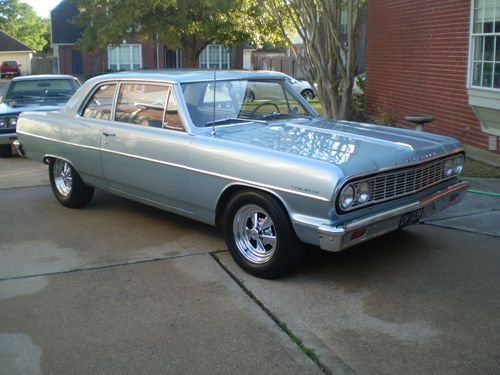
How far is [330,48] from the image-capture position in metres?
10.6

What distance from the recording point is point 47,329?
404cm

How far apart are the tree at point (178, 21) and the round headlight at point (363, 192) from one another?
17.5m

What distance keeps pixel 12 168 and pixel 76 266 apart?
549 centimetres

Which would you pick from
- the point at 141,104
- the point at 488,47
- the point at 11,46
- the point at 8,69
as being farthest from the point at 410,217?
the point at 11,46

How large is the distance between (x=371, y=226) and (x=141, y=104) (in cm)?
277

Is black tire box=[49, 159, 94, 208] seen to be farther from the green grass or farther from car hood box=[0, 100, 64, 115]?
the green grass

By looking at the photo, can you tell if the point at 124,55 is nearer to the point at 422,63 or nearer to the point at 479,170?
the point at 422,63

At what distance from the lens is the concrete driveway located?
3594mm

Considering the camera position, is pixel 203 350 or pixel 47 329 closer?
pixel 203 350

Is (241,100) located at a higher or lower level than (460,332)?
higher

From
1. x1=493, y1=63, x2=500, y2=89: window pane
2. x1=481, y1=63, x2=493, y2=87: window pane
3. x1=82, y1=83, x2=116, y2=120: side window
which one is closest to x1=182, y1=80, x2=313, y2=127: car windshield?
x1=82, y1=83, x2=116, y2=120: side window

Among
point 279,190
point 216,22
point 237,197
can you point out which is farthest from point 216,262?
point 216,22

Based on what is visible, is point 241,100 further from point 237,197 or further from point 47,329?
point 47,329

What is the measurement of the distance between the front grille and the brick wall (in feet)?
14.3
